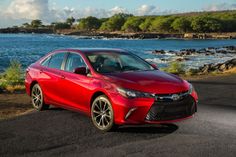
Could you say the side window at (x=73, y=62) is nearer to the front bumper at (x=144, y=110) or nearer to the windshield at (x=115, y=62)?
the windshield at (x=115, y=62)

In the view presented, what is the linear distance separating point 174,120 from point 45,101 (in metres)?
3.60

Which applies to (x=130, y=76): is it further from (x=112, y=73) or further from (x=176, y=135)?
(x=176, y=135)

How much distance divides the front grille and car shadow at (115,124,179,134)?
1.33 feet

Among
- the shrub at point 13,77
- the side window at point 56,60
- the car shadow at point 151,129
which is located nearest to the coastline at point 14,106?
the side window at point 56,60

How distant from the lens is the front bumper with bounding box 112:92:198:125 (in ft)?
25.9

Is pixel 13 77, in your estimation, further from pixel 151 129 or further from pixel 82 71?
pixel 151 129

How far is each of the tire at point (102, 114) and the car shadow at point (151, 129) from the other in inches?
9.8

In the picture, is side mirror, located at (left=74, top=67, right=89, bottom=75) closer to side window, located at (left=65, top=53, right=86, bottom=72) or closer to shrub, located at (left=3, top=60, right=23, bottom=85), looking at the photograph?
side window, located at (left=65, top=53, right=86, bottom=72)

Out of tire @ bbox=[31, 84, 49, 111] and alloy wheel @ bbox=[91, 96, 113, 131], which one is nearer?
alloy wheel @ bbox=[91, 96, 113, 131]

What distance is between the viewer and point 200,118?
31.6 ft

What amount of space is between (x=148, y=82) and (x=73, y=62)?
211cm

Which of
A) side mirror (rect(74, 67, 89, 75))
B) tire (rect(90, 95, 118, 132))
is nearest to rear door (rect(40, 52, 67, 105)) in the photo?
side mirror (rect(74, 67, 89, 75))

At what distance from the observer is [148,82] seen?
8203 mm

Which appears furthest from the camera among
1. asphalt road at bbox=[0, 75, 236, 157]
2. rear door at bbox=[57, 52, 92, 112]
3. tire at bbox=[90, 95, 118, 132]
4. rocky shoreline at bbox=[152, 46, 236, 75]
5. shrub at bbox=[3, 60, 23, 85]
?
rocky shoreline at bbox=[152, 46, 236, 75]
